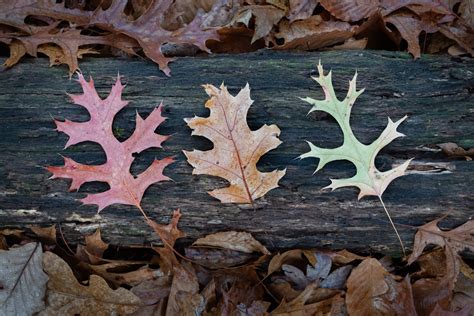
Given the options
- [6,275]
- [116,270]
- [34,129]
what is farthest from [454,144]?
[6,275]

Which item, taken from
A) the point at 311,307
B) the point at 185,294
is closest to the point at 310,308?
the point at 311,307

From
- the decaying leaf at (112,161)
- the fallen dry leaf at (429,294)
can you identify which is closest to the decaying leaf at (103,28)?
the decaying leaf at (112,161)

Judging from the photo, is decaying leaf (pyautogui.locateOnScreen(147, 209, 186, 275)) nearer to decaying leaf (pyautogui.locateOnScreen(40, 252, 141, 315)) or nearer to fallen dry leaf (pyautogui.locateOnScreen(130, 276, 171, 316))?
fallen dry leaf (pyautogui.locateOnScreen(130, 276, 171, 316))

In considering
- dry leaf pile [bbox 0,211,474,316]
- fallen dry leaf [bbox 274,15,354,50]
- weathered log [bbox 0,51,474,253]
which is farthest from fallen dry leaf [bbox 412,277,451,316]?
fallen dry leaf [bbox 274,15,354,50]

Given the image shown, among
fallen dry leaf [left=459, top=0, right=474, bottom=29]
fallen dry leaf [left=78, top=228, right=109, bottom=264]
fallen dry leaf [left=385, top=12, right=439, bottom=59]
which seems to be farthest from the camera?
fallen dry leaf [left=459, top=0, right=474, bottom=29]

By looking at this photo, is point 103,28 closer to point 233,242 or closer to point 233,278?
point 233,242

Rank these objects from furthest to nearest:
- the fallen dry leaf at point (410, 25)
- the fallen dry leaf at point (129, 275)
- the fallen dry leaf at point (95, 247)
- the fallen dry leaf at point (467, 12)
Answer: the fallen dry leaf at point (467, 12)
the fallen dry leaf at point (410, 25)
the fallen dry leaf at point (129, 275)
the fallen dry leaf at point (95, 247)

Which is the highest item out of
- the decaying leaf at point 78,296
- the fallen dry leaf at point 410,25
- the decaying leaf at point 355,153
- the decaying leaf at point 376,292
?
the fallen dry leaf at point 410,25

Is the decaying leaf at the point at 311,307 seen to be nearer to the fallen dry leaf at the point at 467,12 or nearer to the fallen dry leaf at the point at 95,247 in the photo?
the fallen dry leaf at the point at 95,247
